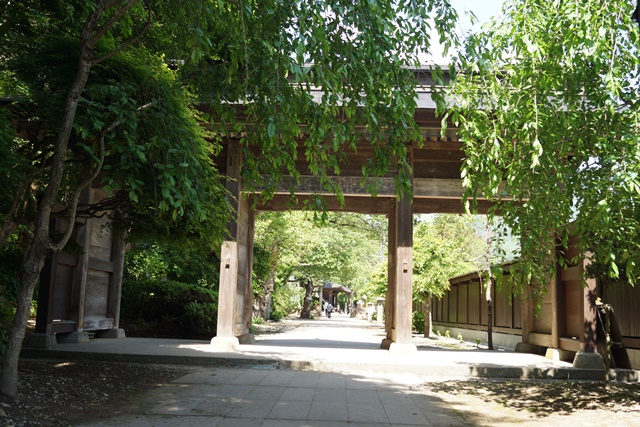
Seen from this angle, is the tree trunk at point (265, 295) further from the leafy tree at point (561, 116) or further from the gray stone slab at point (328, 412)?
the leafy tree at point (561, 116)

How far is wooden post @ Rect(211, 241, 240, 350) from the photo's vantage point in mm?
11594

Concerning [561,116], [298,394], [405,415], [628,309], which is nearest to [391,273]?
[628,309]

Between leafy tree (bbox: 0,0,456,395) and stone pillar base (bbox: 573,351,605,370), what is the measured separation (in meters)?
6.52

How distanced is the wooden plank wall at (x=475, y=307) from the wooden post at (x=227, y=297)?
24.0 feet

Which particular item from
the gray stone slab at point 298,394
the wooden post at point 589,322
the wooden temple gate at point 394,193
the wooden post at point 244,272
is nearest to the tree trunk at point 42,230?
the gray stone slab at point 298,394

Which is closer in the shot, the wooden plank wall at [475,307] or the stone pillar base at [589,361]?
the stone pillar base at [589,361]

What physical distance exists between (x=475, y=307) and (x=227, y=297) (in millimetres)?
12754

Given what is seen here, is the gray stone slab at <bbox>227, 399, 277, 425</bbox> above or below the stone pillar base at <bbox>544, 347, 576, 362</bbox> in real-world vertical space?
below

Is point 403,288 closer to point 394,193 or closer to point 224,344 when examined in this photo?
point 394,193

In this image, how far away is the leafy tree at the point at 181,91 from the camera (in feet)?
15.7

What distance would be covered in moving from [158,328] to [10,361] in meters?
10.8

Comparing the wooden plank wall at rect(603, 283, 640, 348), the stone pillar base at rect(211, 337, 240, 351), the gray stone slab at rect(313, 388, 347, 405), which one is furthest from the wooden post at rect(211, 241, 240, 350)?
the wooden plank wall at rect(603, 283, 640, 348)

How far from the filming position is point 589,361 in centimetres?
1028

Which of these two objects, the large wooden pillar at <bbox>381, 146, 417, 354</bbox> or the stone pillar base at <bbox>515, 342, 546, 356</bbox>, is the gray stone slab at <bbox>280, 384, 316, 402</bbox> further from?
the stone pillar base at <bbox>515, 342, 546, 356</bbox>
